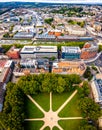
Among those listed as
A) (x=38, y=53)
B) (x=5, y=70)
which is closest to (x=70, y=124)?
(x=5, y=70)

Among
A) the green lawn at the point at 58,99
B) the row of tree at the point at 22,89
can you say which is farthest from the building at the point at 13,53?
the green lawn at the point at 58,99

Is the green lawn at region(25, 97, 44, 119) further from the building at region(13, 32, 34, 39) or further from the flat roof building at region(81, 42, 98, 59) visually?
the building at region(13, 32, 34, 39)

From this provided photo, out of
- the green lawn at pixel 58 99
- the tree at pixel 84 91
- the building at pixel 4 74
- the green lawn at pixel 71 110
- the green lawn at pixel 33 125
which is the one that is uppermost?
the building at pixel 4 74

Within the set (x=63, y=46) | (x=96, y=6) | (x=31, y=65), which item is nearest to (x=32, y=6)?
(x=96, y=6)

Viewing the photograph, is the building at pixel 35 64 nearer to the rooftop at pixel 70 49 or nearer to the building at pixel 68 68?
the building at pixel 68 68

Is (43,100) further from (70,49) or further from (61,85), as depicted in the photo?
(70,49)

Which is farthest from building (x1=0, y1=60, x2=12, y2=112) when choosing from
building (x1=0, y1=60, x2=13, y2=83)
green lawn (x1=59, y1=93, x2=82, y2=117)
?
green lawn (x1=59, y1=93, x2=82, y2=117)

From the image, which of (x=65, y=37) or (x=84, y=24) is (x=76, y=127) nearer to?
(x=65, y=37)
